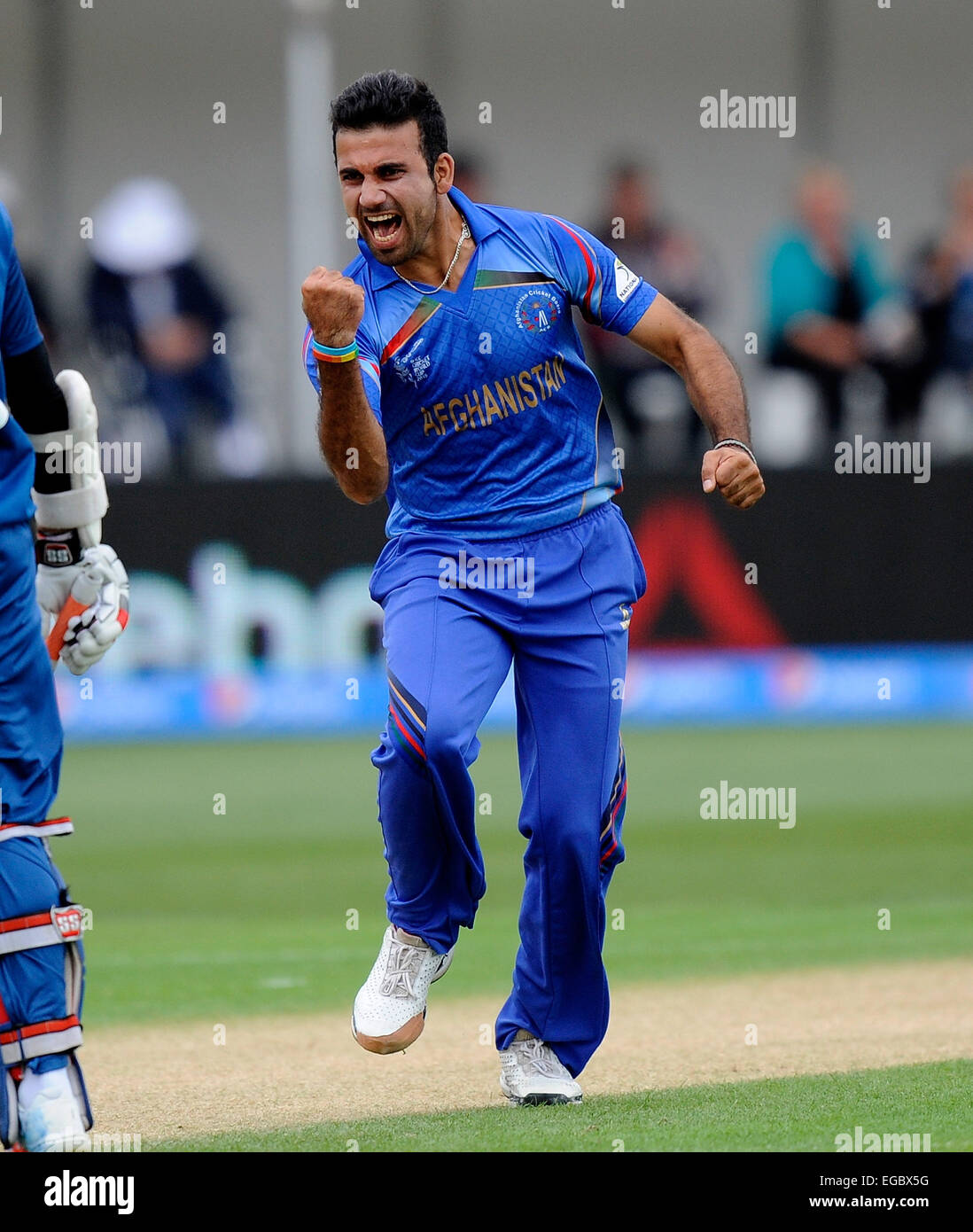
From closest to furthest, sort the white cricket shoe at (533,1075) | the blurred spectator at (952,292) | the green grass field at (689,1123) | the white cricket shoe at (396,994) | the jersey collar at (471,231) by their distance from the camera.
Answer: the green grass field at (689,1123)
the white cricket shoe at (396,994)
the white cricket shoe at (533,1075)
the jersey collar at (471,231)
the blurred spectator at (952,292)

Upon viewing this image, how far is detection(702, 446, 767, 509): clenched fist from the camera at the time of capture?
16.8 feet

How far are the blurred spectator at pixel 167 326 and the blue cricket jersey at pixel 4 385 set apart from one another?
1018 centimetres

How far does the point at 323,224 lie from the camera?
16.4 m

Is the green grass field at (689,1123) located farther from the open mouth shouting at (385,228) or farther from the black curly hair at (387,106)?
the black curly hair at (387,106)

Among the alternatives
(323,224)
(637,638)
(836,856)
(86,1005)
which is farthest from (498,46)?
(86,1005)

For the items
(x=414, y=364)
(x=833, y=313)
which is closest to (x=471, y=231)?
(x=414, y=364)

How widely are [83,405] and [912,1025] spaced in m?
3.34

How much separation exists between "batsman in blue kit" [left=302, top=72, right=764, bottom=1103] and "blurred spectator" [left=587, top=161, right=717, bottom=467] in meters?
8.28

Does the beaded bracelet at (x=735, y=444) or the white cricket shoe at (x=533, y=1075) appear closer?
the beaded bracelet at (x=735, y=444)

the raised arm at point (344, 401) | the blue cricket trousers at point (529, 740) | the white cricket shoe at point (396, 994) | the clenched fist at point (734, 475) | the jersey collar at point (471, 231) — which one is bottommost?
the white cricket shoe at point (396, 994)

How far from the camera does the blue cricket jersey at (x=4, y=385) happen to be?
446cm

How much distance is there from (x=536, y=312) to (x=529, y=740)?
1.13 meters

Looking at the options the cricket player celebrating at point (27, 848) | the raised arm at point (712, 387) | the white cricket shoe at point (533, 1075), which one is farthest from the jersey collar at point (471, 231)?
the white cricket shoe at point (533, 1075)

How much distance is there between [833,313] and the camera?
14.8 meters
